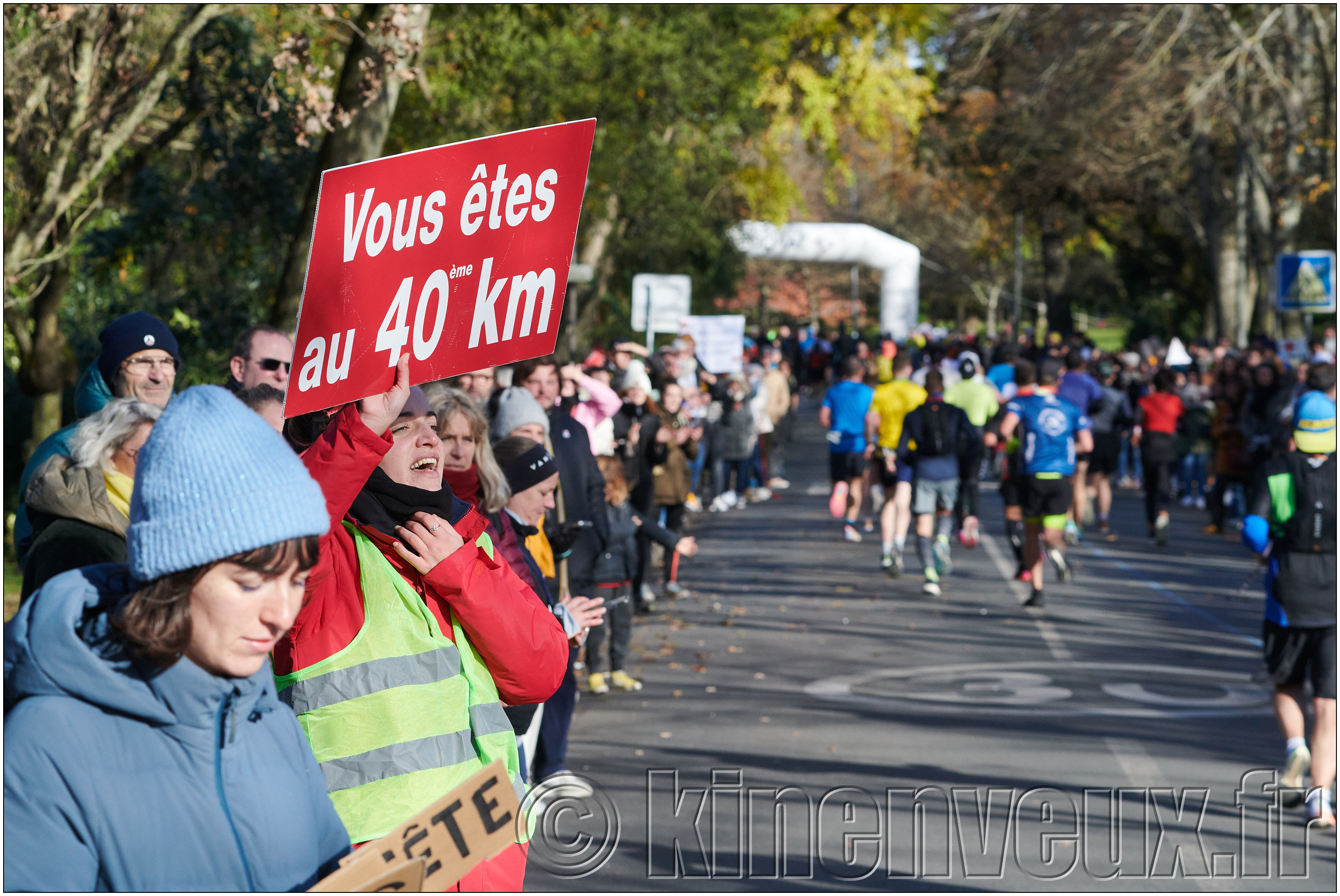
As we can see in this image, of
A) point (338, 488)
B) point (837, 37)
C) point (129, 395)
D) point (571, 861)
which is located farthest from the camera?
point (837, 37)

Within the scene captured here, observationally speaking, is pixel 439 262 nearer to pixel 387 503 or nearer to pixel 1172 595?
pixel 387 503

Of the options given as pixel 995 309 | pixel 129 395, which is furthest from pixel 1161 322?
pixel 129 395

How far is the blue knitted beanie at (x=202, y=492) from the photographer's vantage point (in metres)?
2.04

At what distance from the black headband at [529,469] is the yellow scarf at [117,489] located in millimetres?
2037

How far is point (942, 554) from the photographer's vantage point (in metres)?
13.5

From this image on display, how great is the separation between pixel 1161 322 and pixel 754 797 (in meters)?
60.1

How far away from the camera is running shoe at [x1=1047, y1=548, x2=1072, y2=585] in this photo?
12.8 meters

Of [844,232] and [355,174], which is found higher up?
[844,232]

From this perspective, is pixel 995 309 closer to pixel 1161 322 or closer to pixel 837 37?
pixel 1161 322

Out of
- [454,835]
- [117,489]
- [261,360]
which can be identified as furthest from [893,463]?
[454,835]

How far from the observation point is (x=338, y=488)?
285 centimetres

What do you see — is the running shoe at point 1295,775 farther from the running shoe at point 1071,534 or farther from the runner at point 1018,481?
the running shoe at point 1071,534

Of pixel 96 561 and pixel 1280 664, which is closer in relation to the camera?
pixel 96 561

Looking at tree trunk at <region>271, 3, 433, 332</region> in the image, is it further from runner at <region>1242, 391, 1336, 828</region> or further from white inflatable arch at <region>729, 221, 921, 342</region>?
white inflatable arch at <region>729, 221, 921, 342</region>
